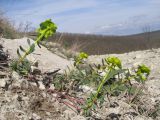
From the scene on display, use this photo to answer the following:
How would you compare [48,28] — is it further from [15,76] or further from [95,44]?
[95,44]

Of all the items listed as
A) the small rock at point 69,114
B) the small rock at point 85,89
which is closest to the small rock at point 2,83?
the small rock at point 69,114

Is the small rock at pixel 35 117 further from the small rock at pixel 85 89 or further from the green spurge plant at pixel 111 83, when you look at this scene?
the small rock at pixel 85 89

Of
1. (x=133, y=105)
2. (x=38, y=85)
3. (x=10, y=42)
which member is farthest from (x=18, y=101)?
(x=10, y=42)

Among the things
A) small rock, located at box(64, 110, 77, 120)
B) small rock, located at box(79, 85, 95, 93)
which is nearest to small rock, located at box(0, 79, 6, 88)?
small rock, located at box(64, 110, 77, 120)

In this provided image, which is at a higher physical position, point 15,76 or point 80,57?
point 80,57

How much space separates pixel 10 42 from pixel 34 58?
481 millimetres

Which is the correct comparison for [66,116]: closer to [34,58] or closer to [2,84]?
[2,84]

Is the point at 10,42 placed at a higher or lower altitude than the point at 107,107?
higher

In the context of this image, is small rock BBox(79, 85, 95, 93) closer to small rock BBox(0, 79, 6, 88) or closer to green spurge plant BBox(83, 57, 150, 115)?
green spurge plant BBox(83, 57, 150, 115)

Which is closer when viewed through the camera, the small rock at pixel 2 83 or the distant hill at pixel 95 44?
the small rock at pixel 2 83

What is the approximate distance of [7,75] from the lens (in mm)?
3041

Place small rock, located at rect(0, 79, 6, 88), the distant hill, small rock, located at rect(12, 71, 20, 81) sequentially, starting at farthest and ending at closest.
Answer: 1. the distant hill
2. small rock, located at rect(12, 71, 20, 81)
3. small rock, located at rect(0, 79, 6, 88)

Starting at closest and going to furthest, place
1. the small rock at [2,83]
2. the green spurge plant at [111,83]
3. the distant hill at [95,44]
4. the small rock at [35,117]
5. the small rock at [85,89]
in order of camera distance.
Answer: the small rock at [35,117], the green spurge plant at [111,83], the small rock at [2,83], the small rock at [85,89], the distant hill at [95,44]

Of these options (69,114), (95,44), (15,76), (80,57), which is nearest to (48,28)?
(15,76)
